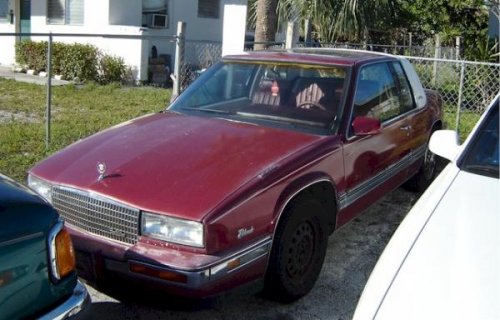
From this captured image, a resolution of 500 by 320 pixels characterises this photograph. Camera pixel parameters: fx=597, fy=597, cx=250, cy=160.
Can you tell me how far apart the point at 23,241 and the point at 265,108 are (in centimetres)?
265

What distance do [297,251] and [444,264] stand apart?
5.47ft

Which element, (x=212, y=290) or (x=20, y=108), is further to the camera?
(x=20, y=108)

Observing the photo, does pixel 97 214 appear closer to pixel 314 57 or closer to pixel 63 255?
pixel 63 255

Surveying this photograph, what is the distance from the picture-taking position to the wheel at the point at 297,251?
3609 millimetres

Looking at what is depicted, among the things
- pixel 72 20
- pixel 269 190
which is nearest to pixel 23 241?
pixel 269 190

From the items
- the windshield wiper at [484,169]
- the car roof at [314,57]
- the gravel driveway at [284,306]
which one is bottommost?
the gravel driveway at [284,306]

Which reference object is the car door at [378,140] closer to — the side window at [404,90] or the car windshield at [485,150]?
the side window at [404,90]

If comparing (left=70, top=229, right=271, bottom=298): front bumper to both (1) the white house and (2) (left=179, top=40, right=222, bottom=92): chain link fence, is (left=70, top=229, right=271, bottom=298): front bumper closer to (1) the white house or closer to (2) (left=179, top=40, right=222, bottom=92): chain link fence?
(1) the white house

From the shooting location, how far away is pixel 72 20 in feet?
51.8

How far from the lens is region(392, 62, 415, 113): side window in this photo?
5.57 meters

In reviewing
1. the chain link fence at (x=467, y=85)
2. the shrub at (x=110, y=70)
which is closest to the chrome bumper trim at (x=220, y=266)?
the chain link fence at (x=467, y=85)

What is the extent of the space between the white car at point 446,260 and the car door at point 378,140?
145cm

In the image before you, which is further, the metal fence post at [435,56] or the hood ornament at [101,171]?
the metal fence post at [435,56]

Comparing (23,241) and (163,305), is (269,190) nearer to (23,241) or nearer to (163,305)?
(163,305)
